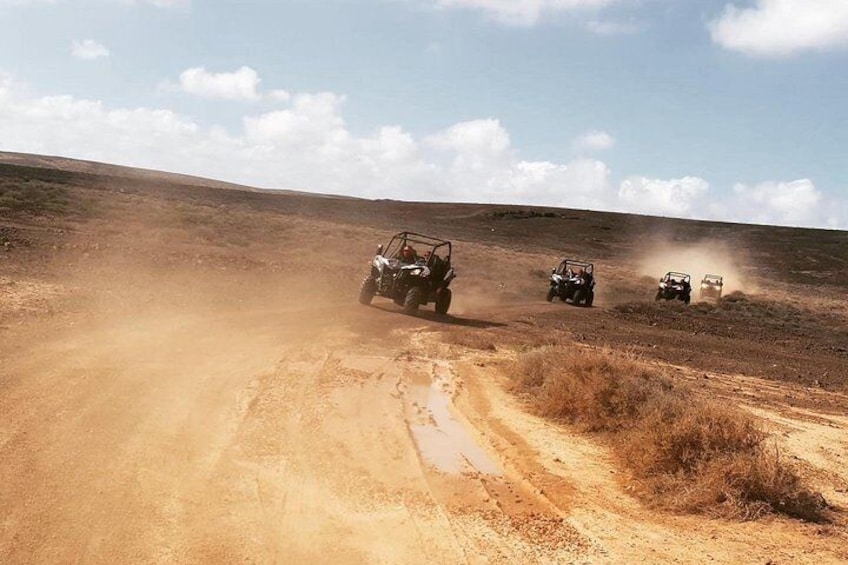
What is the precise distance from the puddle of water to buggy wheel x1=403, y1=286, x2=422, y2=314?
846 cm

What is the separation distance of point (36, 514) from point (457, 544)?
2.74 m

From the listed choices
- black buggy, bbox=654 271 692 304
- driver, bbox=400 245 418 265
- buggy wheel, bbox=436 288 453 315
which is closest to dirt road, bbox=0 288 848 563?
buggy wheel, bbox=436 288 453 315

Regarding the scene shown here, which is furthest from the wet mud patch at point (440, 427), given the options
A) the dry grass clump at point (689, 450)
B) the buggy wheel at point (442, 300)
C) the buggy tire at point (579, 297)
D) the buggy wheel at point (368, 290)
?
the buggy tire at point (579, 297)

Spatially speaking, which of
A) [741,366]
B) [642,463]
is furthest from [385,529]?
[741,366]

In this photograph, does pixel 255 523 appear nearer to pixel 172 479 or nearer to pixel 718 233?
pixel 172 479

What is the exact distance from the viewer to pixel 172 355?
953 cm

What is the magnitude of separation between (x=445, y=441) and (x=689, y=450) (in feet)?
7.79

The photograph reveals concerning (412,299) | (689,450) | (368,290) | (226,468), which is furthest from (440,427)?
(368,290)

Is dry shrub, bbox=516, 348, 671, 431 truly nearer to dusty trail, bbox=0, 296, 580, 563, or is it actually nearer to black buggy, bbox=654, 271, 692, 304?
dusty trail, bbox=0, 296, 580, 563

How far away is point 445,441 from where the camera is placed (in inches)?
285

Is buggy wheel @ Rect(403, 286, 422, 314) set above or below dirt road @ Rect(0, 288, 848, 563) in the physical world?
above

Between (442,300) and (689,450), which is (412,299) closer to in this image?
(442,300)

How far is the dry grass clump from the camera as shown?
18.7ft

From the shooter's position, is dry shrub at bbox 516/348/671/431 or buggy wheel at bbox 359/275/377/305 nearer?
dry shrub at bbox 516/348/671/431
